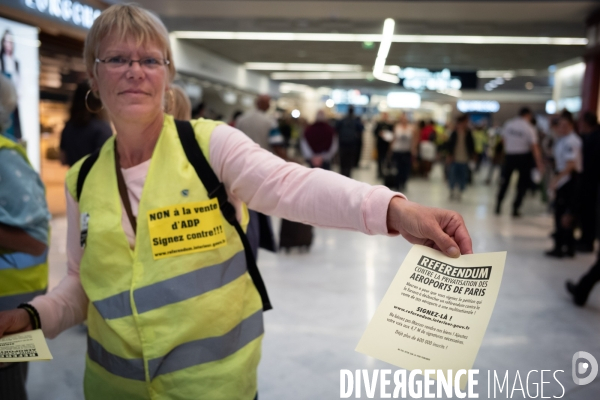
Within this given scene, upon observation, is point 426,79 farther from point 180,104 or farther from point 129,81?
point 129,81

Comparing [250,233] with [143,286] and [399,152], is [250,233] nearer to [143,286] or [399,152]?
[143,286]

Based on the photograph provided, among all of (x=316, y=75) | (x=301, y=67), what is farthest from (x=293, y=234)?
(x=316, y=75)

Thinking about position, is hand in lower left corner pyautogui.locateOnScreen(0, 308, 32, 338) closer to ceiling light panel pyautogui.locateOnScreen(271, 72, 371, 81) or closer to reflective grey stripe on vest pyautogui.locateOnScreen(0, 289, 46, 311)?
reflective grey stripe on vest pyautogui.locateOnScreen(0, 289, 46, 311)

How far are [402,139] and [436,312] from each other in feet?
37.2

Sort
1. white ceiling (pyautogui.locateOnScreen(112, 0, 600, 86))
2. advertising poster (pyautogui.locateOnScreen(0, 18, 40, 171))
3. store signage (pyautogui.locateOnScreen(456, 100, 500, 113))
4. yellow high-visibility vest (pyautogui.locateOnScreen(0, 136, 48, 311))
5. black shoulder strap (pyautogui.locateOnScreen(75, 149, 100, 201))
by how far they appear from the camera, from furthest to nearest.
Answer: store signage (pyautogui.locateOnScreen(456, 100, 500, 113)) < white ceiling (pyautogui.locateOnScreen(112, 0, 600, 86)) < advertising poster (pyautogui.locateOnScreen(0, 18, 40, 171)) < yellow high-visibility vest (pyautogui.locateOnScreen(0, 136, 48, 311)) < black shoulder strap (pyautogui.locateOnScreen(75, 149, 100, 201))

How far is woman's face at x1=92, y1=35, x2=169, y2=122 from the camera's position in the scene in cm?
127

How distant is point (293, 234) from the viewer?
18.4ft

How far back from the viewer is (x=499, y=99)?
31.6m

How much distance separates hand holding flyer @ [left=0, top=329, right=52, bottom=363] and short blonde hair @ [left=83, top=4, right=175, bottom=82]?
663mm

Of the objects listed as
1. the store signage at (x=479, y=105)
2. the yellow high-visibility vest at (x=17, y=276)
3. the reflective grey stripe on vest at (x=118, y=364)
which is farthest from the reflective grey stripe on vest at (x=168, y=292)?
the store signage at (x=479, y=105)

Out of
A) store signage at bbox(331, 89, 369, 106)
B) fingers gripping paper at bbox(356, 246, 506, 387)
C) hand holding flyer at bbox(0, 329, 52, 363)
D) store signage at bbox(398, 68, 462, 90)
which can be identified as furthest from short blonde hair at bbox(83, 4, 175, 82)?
store signage at bbox(331, 89, 369, 106)

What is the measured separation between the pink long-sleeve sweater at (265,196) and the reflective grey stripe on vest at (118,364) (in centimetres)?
15

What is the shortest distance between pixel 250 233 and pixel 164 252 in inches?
58.8

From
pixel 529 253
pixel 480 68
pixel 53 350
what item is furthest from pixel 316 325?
pixel 480 68
